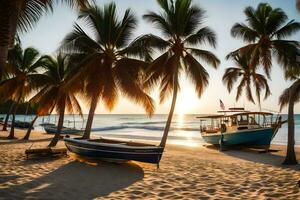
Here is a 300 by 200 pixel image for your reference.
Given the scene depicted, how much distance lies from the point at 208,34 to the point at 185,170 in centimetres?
919

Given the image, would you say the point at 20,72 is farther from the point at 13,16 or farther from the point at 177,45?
the point at 13,16

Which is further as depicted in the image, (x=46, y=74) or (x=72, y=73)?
(x=46, y=74)

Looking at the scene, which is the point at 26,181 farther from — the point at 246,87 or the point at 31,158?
the point at 246,87

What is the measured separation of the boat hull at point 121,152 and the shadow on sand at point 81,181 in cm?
46

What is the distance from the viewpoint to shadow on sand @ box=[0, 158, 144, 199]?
873 centimetres

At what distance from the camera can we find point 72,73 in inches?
701

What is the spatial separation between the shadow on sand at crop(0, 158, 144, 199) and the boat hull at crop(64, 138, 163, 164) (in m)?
0.46

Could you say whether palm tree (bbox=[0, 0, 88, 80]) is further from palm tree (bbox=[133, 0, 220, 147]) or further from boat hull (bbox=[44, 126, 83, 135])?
boat hull (bbox=[44, 126, 83, 135])

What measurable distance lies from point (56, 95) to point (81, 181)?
1336cm

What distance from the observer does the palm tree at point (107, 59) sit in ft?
58.8

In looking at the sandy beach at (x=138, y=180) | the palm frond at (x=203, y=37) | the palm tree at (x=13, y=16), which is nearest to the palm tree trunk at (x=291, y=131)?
the sandy beach at (x=138, y=180)

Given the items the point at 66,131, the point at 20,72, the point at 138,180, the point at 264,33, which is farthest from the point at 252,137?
the point at 66,131

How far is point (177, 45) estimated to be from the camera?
62.1ft

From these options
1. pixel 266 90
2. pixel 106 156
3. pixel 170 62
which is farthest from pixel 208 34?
pixel 266 90
